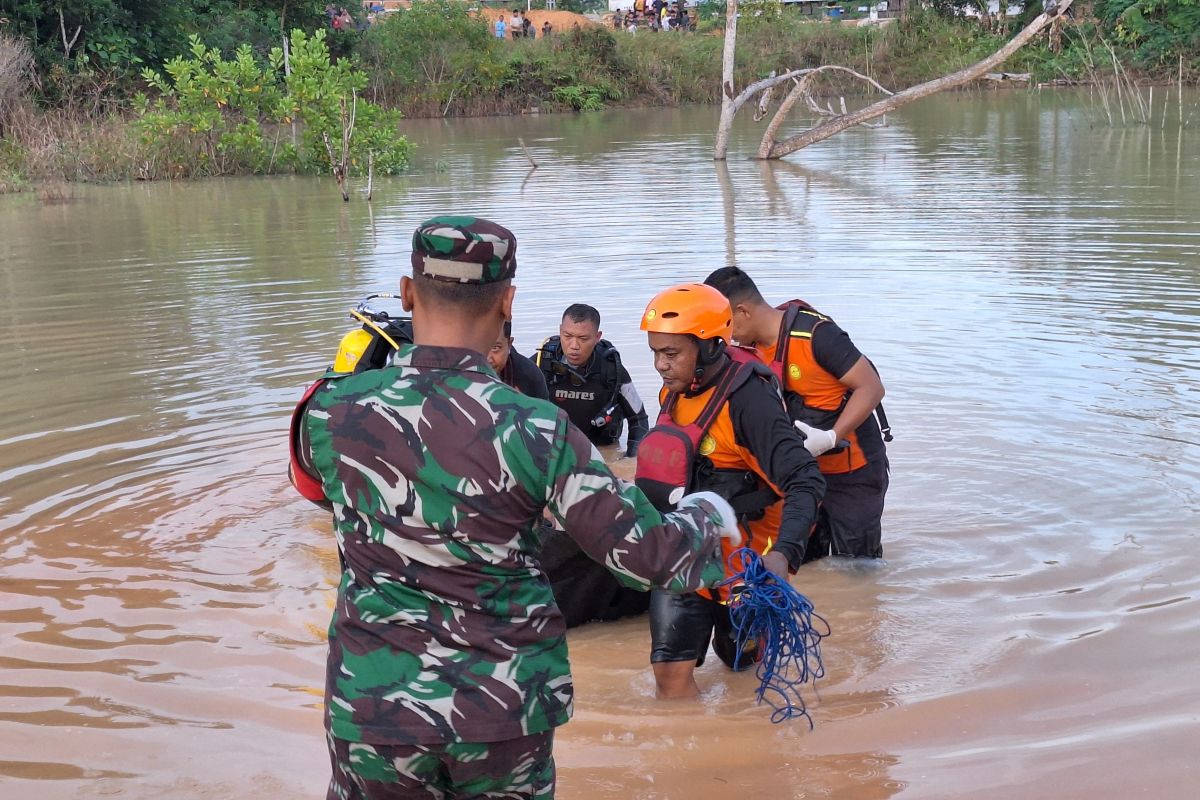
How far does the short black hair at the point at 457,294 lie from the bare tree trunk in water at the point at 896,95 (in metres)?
20.4

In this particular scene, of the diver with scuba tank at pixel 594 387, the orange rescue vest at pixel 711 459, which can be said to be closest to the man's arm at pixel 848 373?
the orange rescue vest at pixel 711 459

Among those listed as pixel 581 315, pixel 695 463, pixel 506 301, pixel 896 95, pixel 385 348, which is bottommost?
pixel 695 463

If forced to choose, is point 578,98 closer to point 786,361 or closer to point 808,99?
point 808,99

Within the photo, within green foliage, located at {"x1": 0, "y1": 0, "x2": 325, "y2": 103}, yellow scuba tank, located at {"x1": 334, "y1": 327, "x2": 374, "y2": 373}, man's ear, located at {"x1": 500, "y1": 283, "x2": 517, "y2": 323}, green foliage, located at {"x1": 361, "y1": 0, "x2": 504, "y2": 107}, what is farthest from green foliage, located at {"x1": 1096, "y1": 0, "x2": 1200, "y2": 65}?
man's ear, located at {"x1": 500, "y1": 283, "x2": 517, "y2": 323}

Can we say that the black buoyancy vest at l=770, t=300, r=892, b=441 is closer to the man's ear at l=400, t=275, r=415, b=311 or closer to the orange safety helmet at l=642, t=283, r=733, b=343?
the orange safety helmet at l=642, t=283, r=733, b=343

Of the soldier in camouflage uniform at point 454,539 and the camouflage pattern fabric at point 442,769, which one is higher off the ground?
the soldier in camouflage uniform at point 454,539

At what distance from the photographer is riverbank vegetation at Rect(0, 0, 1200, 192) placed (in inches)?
904

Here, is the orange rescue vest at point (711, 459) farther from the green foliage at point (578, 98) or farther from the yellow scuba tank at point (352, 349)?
the green foliage at point (578, 98)

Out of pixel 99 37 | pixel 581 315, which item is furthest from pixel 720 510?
pixel 99 37

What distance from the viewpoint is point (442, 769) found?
8.14 feet

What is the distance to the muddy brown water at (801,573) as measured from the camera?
415cm

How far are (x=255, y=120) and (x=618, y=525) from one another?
23014mm

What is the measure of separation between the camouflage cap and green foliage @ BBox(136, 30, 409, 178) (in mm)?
19621

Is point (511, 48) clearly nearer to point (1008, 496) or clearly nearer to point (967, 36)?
point (967, 36)
